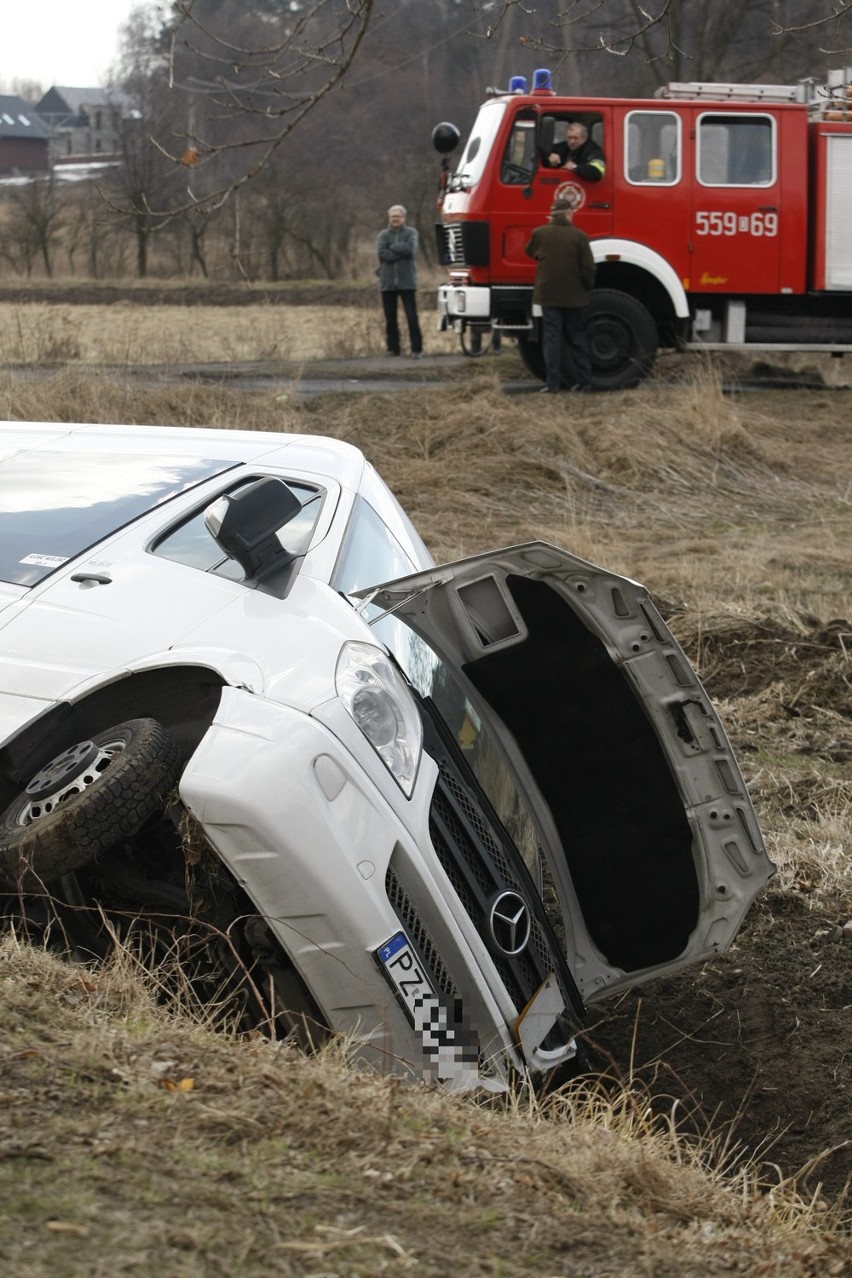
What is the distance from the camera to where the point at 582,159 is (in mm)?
16266

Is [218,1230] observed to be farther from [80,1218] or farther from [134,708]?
[134,708]

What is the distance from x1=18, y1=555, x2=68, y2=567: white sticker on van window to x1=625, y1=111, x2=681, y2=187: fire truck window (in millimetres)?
13904

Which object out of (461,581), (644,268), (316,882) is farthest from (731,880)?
(644,268)

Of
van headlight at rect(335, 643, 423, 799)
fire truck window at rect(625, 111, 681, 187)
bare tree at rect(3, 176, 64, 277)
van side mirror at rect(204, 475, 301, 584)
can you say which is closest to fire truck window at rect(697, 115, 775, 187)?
fire truck window at rect(625, 111, 681, 187)

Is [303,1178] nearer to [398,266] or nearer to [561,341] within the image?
[561,341]

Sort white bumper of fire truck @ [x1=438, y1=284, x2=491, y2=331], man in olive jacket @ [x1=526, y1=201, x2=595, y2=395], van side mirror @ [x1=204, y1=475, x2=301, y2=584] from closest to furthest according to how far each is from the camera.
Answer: van side mirror @ [x1=204, y1=475, x2=301, y2=584]
man in olive jacket @ [x1=526, y1=201, x2=595, y2=395]
white bumper of fire truck @ [x1=438, y1=284, x2=491, y2=331]

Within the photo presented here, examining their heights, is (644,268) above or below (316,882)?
above

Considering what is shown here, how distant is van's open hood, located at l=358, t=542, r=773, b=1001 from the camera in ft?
12.6

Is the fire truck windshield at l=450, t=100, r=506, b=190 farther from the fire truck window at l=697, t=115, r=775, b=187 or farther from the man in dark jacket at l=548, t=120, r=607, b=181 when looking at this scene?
the fire truck window at l=697, t=115, r=775, b=187

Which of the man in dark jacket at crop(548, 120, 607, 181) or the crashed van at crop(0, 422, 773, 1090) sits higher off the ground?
the man in dark jacket at crop(548, 120, 607, 181)

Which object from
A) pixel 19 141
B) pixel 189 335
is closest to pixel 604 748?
pixel 189 335

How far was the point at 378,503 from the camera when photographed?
16.5 ft

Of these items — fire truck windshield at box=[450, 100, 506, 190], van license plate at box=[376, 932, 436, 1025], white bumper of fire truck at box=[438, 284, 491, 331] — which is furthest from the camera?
white bumper of fire truck at box=[438, 284, 491, 331]

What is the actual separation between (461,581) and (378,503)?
1.35m
